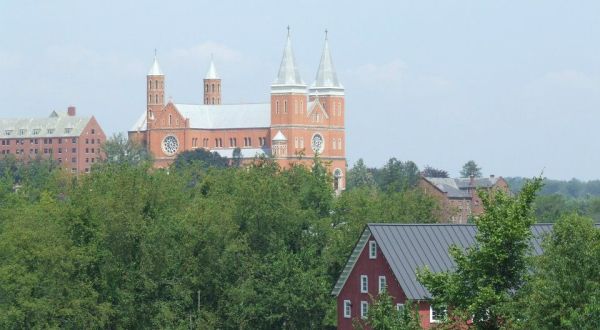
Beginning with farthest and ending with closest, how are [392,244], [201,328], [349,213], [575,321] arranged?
[349,213] < [201,328] < [392,244] < [575,321]

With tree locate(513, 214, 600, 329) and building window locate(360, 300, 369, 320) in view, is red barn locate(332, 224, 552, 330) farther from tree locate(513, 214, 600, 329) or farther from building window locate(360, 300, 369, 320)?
tree locate(513, 214, 600, 329)

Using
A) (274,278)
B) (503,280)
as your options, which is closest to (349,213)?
(274,278)

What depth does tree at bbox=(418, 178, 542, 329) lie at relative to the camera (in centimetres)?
3669

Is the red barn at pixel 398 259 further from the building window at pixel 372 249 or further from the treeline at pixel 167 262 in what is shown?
the treeline at pixel 167 262

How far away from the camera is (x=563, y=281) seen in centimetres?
3609

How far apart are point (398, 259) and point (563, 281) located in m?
23.0

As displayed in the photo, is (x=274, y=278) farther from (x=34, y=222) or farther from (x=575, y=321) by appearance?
(x=575, y=321)

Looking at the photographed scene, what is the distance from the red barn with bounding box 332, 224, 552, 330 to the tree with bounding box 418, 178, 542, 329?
19.6m

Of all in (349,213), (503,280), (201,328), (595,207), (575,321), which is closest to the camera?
(575,321)

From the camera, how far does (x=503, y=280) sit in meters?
37.0

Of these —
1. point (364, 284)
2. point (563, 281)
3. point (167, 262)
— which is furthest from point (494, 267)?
point (167, 262)

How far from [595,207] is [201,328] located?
4690 inches

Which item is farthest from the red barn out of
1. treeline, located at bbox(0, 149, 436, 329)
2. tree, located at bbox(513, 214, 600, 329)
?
tree, located at bbox(513, 214, 600, 329)

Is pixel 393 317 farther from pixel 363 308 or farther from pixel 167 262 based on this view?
pixel 167 262
